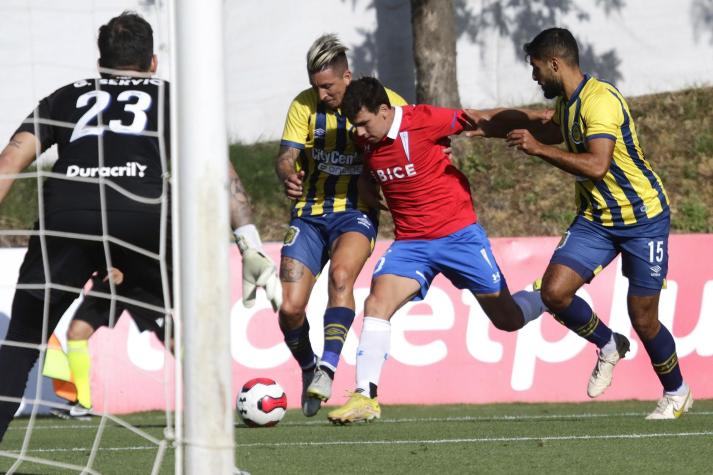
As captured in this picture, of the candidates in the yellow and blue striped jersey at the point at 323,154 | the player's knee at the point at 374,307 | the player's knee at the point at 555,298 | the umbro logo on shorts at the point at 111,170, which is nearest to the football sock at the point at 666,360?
the player's knee at the point at 555,298

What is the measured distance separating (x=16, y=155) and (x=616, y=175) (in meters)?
3.59

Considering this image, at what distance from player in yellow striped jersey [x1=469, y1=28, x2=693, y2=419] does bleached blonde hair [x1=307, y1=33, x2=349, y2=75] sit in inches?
35.8

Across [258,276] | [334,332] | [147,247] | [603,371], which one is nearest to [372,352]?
[334,332]

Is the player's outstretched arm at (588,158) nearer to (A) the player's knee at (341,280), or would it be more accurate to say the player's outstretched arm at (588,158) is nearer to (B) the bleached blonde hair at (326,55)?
(B) the bleached blonde hair at (326,55)

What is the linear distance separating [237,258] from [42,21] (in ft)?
7.70

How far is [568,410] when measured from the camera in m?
9.34

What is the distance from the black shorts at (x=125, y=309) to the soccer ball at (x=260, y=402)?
716 millimetres

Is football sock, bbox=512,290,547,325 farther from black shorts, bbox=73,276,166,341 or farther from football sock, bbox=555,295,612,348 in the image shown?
black shorts, bbox=73,276,166,341

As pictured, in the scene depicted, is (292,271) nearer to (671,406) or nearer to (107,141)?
(671,406)

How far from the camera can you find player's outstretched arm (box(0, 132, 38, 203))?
5582 millimetres

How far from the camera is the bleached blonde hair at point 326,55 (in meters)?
7.97

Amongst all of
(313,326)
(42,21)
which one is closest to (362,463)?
(313,326)

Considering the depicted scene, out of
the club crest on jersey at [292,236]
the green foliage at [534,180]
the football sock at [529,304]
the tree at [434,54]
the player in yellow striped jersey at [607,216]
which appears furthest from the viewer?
the tree at [434,54]

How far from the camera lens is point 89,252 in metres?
5.66
